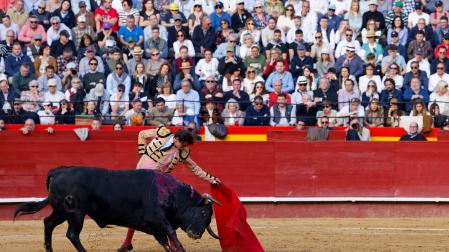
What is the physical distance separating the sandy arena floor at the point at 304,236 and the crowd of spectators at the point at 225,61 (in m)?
1.77

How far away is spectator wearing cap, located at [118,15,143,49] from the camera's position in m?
17.6

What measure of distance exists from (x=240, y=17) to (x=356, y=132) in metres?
3.31

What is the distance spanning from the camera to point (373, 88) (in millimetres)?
16641

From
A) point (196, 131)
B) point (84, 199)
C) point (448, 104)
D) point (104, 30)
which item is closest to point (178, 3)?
point (104, 30)

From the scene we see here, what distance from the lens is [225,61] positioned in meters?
17.1

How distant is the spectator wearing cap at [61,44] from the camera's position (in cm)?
1734

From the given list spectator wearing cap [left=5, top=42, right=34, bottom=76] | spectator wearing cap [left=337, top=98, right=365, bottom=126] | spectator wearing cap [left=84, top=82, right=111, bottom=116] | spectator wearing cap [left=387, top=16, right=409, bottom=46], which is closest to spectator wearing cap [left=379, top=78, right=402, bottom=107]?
spectator wearing cap [left=337, top=98, right=365, bottom=126]

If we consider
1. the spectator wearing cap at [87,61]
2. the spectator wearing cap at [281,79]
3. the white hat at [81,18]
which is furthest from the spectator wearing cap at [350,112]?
the white hat at [81,18]

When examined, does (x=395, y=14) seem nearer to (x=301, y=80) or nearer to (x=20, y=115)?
(x=301, y=80)

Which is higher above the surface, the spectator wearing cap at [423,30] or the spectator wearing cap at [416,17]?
the spectator wearing cap at [416,17]

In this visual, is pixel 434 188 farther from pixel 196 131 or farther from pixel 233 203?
pixel 233 203

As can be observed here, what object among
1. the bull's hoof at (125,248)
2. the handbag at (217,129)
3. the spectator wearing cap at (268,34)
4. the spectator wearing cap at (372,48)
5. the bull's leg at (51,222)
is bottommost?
the bull's hoof at (125,248)

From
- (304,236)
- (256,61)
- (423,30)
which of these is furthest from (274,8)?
(304,236)

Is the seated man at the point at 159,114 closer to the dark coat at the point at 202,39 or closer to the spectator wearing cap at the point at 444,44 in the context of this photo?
the dark coat at the point at 202,39
